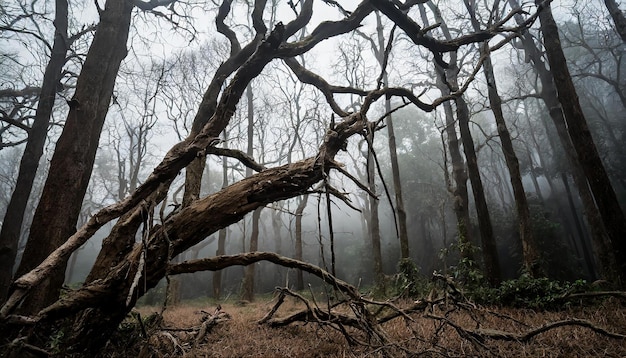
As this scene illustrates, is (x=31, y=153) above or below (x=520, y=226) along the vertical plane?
above

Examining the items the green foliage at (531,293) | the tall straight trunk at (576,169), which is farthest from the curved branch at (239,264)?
the tall straight trunk at (576,169)

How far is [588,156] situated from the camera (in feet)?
18.0

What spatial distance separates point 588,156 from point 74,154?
27.9 feet

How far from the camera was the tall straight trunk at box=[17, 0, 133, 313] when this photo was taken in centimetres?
326

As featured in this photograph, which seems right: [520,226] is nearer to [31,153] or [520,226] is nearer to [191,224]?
[191,224]

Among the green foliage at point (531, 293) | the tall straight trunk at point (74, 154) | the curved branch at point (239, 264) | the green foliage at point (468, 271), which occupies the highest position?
the tall straight trunk at point (74, 154)

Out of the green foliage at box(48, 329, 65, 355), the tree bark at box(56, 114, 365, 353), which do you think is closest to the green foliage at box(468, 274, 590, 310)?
the tree bark at box(56, 114, 365, 353)

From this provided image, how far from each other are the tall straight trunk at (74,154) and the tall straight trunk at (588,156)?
7.19 meters

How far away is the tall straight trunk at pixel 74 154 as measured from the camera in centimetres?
326

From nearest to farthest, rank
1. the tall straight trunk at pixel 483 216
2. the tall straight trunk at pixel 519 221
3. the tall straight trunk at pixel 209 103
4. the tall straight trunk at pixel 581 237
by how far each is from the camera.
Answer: the tall straight trunk at pixel 209 103
the tall straight trunk at pixel 519 221
the tall straight trunk at pixel 483 216
the tall straight trunk at pixel 581 237

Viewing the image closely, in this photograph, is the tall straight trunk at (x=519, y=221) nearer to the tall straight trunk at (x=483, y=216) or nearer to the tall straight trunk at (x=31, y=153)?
the tall straight trunk at (x=483, y=216)

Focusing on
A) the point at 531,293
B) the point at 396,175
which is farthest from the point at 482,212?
the point at 396,175

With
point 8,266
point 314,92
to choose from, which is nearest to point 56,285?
point 8,266

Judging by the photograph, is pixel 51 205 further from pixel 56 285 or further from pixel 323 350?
pixel 323 350
